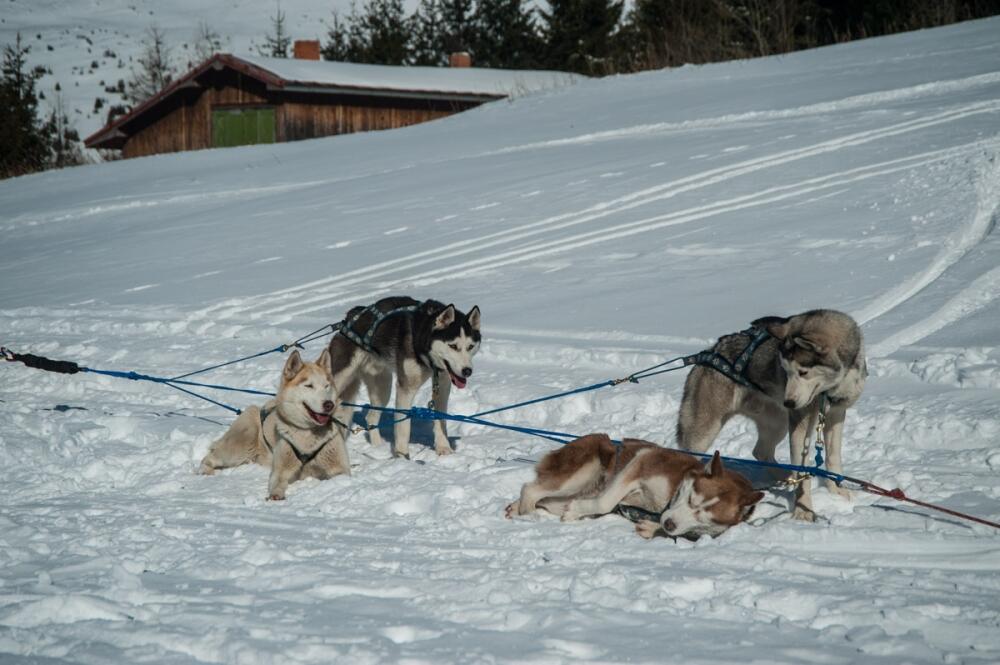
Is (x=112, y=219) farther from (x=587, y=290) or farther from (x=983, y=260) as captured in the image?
(x=983, y=260)

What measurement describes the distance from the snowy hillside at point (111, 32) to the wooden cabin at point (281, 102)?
22569 mm

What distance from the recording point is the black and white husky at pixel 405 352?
6.19m

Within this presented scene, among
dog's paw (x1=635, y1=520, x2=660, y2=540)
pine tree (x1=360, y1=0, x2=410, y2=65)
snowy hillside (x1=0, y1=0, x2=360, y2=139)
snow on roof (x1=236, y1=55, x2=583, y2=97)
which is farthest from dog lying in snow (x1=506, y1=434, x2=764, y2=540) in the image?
snowy hillside (x1=0, y1=0, x2=360, y2=139)

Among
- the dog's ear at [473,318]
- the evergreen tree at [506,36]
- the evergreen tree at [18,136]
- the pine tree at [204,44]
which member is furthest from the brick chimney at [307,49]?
the dog's ear at [473,318]

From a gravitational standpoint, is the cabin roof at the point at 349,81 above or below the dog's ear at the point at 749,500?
above

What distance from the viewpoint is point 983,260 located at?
8578 mm

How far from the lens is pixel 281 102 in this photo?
28.1 m

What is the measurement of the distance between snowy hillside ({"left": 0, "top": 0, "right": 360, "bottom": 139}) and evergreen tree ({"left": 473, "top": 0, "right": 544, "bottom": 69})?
67.8 feet

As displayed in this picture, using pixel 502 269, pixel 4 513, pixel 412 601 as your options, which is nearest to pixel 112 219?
pixel 502 269

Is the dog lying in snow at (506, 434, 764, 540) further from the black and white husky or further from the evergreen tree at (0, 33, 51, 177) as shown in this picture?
the evergreen tree at (0, 33, 51, 177)

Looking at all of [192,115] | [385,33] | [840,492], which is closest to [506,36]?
[385,33]

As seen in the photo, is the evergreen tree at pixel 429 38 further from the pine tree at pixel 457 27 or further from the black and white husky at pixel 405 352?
the black and white husky at pixel 405 352

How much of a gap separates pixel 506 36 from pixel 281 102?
18.2 metres

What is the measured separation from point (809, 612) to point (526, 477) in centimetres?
217
